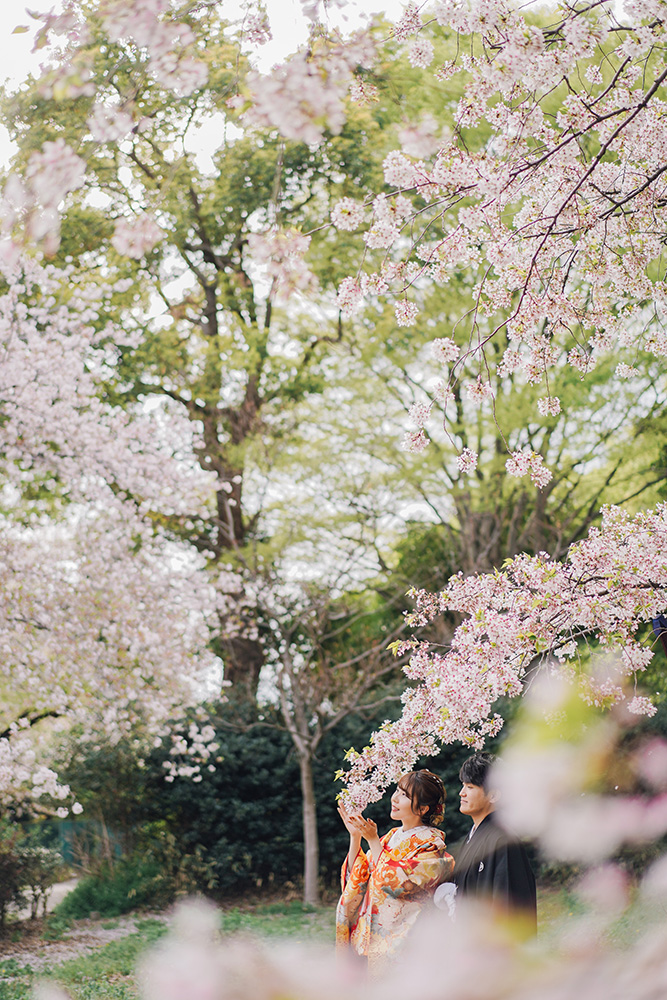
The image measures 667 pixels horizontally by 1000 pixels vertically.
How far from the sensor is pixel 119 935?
7828 millimetres

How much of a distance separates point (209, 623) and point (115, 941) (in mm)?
3433

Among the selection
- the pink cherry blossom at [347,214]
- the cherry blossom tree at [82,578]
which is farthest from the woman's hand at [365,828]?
the cherry blossom tree at [82,578]

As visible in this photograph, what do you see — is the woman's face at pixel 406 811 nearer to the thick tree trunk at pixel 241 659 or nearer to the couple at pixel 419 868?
the couple at pixel 419 868

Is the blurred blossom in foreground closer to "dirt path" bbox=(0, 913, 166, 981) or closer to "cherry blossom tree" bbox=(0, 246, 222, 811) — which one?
"cherry blossom tree" bbox=(0, 246, 222, 811)

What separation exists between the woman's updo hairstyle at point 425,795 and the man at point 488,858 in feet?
0.34

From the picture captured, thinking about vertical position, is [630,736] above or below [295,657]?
below

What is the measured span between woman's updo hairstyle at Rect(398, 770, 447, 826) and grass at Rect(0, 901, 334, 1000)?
10.6 ft

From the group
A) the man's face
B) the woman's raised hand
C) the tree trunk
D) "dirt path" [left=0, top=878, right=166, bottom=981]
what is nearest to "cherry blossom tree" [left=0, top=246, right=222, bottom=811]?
"dirt path" [left=0, top=878, right=166, bottom=981]

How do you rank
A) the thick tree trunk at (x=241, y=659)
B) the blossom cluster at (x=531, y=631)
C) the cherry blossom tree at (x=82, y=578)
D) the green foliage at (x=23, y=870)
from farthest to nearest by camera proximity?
1. the thick tree trunk at (x=241, y=659)
2. the green foliage at (x=23, y=870)
3. the cherry blossom tree at (x=82, y=578)
4. the blossom cluster at (x=531, y=631)

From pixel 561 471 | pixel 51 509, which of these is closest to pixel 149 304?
pixel 51 509

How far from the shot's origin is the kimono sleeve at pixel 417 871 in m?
2.83

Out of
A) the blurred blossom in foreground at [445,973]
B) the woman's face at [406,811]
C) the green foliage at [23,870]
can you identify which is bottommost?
the green foliage at [23,870]

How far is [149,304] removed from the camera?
13102 millimetres

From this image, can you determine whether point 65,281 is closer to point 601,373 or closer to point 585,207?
point 601,373
